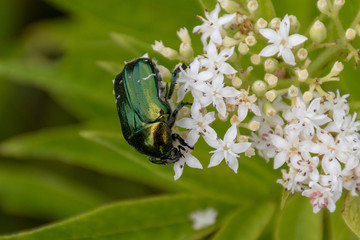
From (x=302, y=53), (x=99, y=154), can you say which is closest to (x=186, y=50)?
(x=302, y=53)

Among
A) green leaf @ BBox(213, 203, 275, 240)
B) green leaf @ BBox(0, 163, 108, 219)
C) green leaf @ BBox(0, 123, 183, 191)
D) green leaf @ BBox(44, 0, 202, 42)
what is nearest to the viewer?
green leaf @ BBox(213, 203, 275, 240)

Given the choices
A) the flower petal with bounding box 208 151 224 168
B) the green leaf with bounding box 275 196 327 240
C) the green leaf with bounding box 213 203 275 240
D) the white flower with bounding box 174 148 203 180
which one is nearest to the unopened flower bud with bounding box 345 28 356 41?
the flower petal with bounding box 208 151 224 168

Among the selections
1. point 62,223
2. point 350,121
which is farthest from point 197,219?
point 350,121

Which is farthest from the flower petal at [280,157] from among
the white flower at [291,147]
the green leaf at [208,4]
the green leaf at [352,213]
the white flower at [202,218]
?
the white flower at [202,218]

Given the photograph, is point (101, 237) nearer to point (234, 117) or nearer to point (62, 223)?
point (62, 223)

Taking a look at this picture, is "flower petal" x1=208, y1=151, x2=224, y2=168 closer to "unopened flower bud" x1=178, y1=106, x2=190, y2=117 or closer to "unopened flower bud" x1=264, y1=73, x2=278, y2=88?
"unopened flower bud" x1=178, y1=106, x2=190, y2=117
